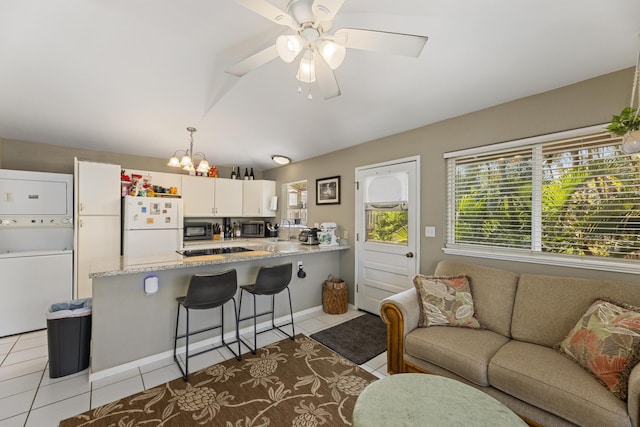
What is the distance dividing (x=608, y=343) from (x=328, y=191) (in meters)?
3.33

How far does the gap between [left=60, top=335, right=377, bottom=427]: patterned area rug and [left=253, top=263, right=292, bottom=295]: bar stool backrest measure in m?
0.63

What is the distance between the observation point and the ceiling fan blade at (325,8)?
1179 millimetres

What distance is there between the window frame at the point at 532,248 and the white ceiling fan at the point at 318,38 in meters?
1.66

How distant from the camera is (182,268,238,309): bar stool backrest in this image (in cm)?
230

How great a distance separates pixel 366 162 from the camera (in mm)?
3768

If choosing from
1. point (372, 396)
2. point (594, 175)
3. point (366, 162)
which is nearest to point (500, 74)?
point (594, 175)

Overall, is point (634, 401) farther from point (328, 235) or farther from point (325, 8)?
point (328, 235)

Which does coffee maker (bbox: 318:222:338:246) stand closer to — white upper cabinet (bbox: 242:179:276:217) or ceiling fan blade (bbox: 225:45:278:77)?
white upper cabinet (bbox: 242:179:276:217)

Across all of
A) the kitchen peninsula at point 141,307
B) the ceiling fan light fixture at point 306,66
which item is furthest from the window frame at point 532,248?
the kitchen peninsula at point 141,307

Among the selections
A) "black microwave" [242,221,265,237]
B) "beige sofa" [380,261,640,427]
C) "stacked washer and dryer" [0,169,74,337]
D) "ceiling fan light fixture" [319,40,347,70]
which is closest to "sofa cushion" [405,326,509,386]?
"beige sofa" [380,261,640,427]

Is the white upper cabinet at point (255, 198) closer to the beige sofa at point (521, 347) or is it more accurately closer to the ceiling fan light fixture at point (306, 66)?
the beige sofa at point (521, 347)

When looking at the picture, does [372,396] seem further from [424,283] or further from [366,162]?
[366,162]

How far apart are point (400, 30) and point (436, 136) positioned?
142 cm

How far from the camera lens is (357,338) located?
3.01 meters
